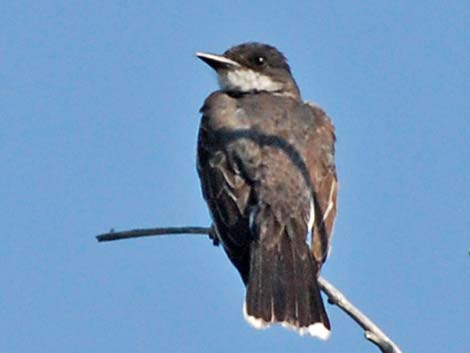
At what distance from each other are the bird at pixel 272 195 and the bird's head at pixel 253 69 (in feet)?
1.01

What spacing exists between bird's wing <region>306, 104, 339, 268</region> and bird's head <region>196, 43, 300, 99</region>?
80 centimetres

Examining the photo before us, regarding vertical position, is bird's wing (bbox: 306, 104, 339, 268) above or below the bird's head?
below

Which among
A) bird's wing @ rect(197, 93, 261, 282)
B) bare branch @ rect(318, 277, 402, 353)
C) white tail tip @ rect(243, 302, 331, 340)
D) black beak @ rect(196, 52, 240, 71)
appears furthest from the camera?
black beak @ rect(196, 52, 240, 71)

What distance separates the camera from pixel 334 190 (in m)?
9.07

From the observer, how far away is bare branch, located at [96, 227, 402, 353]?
19.1 ft

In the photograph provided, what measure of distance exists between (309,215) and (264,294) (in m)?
0.85

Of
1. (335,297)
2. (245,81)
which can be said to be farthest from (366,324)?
(245,81)

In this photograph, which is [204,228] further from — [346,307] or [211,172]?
[346,307]

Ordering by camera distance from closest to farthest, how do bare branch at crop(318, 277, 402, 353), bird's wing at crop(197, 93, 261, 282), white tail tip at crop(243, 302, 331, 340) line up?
bare branch at crop(318, 277, 402, 353)
white tail tip at crop(243, 302, 331, 340)
bird's wing at crop(197, 93, 261, 282)

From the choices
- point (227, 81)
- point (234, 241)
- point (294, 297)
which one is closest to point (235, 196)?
point (234, 241)

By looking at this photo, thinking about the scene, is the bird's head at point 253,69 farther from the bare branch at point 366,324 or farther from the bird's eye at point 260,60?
the bare branch at point 366,324

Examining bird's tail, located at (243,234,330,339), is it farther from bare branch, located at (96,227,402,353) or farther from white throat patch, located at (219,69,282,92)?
white throat patch, located at (219,69,282,92)

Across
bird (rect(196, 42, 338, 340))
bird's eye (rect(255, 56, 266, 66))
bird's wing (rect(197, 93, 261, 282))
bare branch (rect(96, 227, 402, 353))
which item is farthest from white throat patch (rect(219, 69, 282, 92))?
bare branch (rect(96, 227, 402, 353))

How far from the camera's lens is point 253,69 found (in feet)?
33.7
